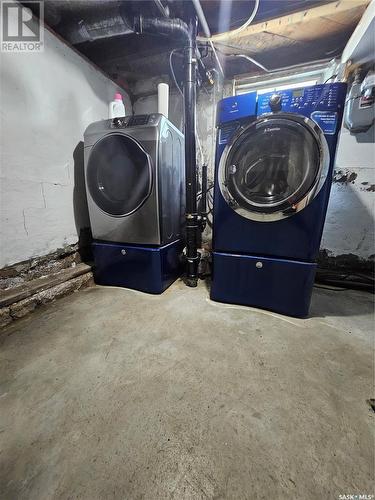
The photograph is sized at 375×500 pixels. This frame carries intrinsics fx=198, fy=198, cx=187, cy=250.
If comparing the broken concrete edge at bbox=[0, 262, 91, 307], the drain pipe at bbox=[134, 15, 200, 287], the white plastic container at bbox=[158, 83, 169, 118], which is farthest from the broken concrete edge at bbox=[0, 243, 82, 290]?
the white plastic container at bbox=[158, 83, 169, 118]

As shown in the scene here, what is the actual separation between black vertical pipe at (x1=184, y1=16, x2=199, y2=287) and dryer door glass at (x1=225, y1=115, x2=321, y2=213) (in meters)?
0.42

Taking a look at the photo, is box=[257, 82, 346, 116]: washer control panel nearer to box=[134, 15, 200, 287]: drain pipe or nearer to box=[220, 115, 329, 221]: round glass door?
box=[220, 115, 329, 221]: round glass door

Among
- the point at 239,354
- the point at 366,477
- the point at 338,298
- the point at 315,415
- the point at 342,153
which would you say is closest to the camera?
the point at 366,477

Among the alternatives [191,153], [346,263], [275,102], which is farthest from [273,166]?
[346,263]

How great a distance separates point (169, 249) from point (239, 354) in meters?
0.90

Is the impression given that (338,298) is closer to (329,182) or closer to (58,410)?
(329,182)

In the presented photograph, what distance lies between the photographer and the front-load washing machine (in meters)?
1.34

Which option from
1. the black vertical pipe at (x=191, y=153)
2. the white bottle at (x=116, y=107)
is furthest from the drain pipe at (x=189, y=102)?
the white bottle at (x=116, y=107)

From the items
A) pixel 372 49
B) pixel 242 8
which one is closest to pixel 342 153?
pixel 372 49

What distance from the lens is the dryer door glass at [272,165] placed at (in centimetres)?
105

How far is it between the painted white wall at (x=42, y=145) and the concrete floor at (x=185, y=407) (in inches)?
23.8

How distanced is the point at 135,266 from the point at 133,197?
1.67ft

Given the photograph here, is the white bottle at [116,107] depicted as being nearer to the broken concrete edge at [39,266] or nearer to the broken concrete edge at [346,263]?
the broken concrete edge at [39,266]

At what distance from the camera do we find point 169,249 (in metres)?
1.58
